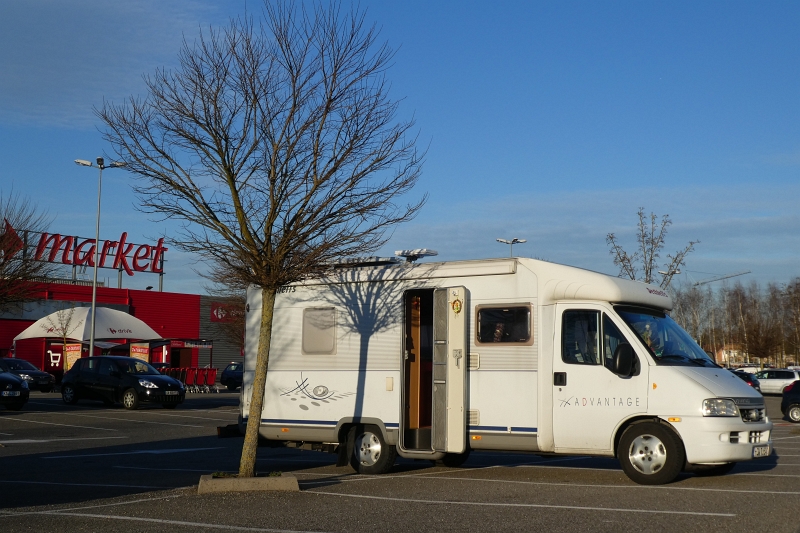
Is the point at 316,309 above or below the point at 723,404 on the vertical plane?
above

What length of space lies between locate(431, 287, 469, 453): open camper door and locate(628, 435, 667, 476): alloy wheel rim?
87.1 inches

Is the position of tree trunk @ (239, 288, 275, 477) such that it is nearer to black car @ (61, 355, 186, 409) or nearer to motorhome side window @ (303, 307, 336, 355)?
motorhome side window @ (303, 307, 336, 355)

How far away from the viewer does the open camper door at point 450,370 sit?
40.7ft

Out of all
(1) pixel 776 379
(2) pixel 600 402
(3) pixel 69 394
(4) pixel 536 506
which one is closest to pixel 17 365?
(3) pixel 69 394

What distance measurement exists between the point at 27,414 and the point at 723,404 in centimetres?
2065

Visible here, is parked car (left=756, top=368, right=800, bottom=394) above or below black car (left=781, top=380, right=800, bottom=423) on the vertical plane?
above

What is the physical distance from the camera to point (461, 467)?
14.2 meters

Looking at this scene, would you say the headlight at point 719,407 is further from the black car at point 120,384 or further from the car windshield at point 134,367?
the car windshield at point 134,367

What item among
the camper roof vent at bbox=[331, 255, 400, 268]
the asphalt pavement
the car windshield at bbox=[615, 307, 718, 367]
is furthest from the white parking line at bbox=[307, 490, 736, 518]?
the camper roof vent at bbox=[331, 255, 400, 268]

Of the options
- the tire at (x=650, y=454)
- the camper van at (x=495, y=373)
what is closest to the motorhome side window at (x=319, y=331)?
the camper van at (x=495, y=373)

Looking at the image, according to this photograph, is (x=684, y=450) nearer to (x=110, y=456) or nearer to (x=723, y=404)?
(x=723, y=404)

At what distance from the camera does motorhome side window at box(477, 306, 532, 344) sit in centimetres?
1223

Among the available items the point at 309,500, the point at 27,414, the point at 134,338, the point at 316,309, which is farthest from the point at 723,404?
the point at 134,338

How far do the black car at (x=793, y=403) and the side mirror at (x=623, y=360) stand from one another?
18.1 metres
